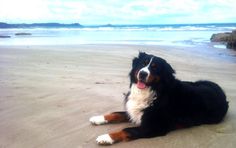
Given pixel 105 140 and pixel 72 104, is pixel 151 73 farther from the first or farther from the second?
pixel 72 104

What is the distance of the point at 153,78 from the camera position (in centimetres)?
457

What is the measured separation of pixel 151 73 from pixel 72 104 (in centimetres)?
181

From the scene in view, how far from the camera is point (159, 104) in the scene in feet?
15.2

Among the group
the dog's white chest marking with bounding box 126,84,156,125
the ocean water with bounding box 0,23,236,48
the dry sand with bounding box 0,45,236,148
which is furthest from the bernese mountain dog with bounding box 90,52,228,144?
the ocean water with bounding box 0,23,236,48

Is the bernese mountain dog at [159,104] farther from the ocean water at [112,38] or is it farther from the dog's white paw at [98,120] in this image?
the ocean water at [112,38]

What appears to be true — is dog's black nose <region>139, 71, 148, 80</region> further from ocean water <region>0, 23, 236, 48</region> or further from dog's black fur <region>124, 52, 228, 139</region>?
ocean water <region>0, 23, 236, 48</region>

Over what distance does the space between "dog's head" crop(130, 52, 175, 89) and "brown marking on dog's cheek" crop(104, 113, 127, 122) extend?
54 cm

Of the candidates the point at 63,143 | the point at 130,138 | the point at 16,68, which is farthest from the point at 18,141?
the point at 16,68

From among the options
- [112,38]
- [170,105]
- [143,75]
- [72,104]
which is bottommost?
[112,38]

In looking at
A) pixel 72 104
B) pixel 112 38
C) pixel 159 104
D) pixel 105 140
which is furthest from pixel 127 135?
pixel 112 38

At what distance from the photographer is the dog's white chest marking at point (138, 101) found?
469 centimetres

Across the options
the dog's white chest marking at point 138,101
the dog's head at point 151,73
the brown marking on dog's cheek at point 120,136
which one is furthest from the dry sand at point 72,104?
the dog's head at point 151,73

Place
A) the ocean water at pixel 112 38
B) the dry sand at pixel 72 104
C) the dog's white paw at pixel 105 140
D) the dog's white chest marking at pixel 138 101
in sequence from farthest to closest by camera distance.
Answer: the ocean water at pixel 112 38 < the dog's white chest marking at pixel 138 101 < the dry sand at pixel 72 104 < the dog's white paw at pixel 105 140

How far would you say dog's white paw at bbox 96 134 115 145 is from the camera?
162 inches
